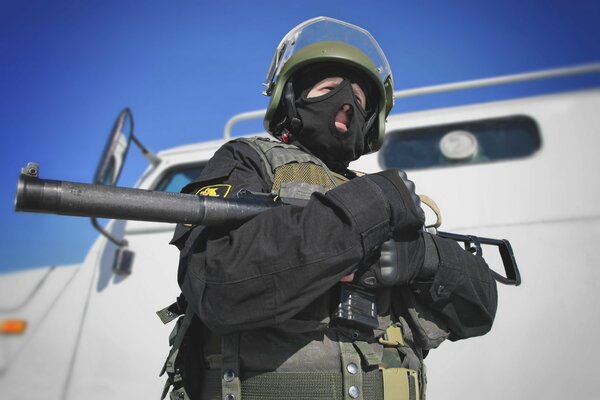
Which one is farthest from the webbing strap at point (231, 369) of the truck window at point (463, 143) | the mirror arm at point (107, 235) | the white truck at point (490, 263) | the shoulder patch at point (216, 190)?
the mirror arm at point (107, 235)

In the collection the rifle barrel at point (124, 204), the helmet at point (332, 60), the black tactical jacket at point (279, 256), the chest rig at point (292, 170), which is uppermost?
the helmet at point (332, 60)

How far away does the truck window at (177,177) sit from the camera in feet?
11.5

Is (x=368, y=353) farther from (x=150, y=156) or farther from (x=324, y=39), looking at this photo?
(x=150, y=156)

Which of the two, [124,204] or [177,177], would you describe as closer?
[124,204]

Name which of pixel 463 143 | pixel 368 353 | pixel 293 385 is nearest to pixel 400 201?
pixel 368 353

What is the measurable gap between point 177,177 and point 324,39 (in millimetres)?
1974

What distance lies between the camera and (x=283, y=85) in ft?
5.90

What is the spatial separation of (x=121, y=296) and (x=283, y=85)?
1.90m

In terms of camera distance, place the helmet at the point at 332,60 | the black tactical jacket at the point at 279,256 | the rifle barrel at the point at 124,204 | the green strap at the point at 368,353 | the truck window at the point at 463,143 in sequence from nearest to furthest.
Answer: the rifle barrel at the point at 124,204
the black tactical jacket at the point at 279,256
the green strap at the point at 368,353
the helmet at the point at 332,60
the truck window at the point at 463,143

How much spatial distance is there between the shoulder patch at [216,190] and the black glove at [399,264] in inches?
15.8

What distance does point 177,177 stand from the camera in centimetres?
356

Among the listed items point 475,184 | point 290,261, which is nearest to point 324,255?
point 290,261

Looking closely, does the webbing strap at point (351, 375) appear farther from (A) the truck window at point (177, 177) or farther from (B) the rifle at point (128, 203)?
(A) the truck window at point (177, 177)

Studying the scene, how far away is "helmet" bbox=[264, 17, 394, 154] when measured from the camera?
175 cm
